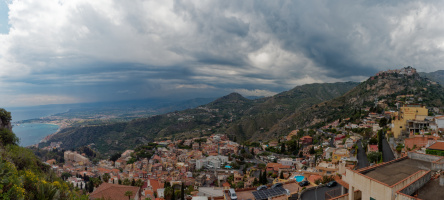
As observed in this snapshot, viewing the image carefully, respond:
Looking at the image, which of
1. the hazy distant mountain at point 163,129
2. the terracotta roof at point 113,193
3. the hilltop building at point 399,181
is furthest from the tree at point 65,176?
the hilltop building at point 399,181

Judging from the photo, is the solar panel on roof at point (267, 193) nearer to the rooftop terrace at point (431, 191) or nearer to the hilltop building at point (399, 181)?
the hilltop building at point (399, 181)

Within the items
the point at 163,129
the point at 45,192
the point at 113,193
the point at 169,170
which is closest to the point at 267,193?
the point at 45,192

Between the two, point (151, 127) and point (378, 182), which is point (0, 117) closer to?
point (378, 182)

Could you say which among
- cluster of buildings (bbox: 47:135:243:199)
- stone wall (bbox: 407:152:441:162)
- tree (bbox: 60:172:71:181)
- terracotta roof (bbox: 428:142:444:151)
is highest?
stone wall (bbox: 407:152:441:162)

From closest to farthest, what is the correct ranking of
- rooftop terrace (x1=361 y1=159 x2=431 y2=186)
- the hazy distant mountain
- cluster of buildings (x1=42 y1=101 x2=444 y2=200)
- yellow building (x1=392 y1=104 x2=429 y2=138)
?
rooftop terrace (x1=361 y1=159 x2=431 y2=186)
cluster of buildings (x1=42 y1=101 x2=444 y2=200)
yellow building (x1=392 y1=104 x2=429 y2=138)
the hazy distant mountain

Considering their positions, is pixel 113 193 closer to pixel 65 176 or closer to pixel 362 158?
pixel 362 158

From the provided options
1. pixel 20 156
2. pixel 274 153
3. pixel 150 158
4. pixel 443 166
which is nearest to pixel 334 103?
pixel 274 153

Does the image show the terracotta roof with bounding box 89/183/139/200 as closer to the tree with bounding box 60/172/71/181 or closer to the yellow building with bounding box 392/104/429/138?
the tree with bounding box 60/172/71/181

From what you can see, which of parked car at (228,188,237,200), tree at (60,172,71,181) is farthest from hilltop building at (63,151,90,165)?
parked car at (228,188,237,200)
